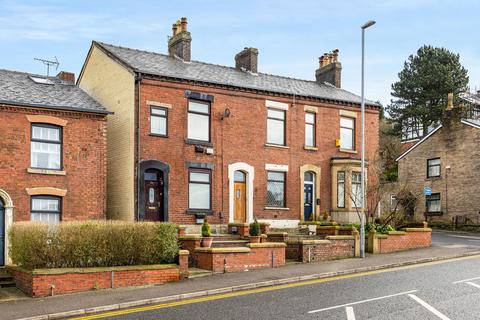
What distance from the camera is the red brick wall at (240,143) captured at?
25.0 metres

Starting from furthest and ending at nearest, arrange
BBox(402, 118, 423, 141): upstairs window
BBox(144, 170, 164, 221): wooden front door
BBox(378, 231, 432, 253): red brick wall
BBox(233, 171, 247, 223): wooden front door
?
BBox(402, 118, 423, 141): upstairs window, BBox(233, 171, 247, 223): wooden front door, BBox(144, 170, 164, 221): wooden front door, BBox(378, 231, 432, 253): red brick wall

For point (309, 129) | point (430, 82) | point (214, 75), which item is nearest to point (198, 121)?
point (214, 75)

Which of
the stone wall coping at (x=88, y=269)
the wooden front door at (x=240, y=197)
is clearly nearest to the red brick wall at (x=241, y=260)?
the stone wall coping at (x=88, y=269)

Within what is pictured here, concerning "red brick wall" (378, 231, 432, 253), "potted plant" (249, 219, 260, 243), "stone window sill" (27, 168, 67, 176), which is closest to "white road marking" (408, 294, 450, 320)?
"potted plant" (249, 219, 260, 243)

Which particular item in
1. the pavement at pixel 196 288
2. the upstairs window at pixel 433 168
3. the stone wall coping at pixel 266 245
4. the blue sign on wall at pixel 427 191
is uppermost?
the upstairs window at pixel 433 168

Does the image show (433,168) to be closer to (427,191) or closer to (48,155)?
(427,191)

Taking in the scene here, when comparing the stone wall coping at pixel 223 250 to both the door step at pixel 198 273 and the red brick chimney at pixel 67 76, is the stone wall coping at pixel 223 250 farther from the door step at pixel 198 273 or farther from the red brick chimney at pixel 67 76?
the red brick chimney at pixel 67 76

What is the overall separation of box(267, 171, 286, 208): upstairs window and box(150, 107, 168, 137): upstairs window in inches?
236

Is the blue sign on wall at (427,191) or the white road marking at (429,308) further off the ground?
the blue sign on wall at (427,191)

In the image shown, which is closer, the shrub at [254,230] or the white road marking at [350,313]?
the white road marking at [350,313]

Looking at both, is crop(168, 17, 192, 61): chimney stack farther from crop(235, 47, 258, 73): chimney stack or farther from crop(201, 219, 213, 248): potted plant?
crop(201, 219, 213, 248): potted plant

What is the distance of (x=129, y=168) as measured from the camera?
2461 centimetres

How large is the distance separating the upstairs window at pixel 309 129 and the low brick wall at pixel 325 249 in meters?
8.06

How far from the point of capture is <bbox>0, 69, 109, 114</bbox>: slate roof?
71.9 ft
